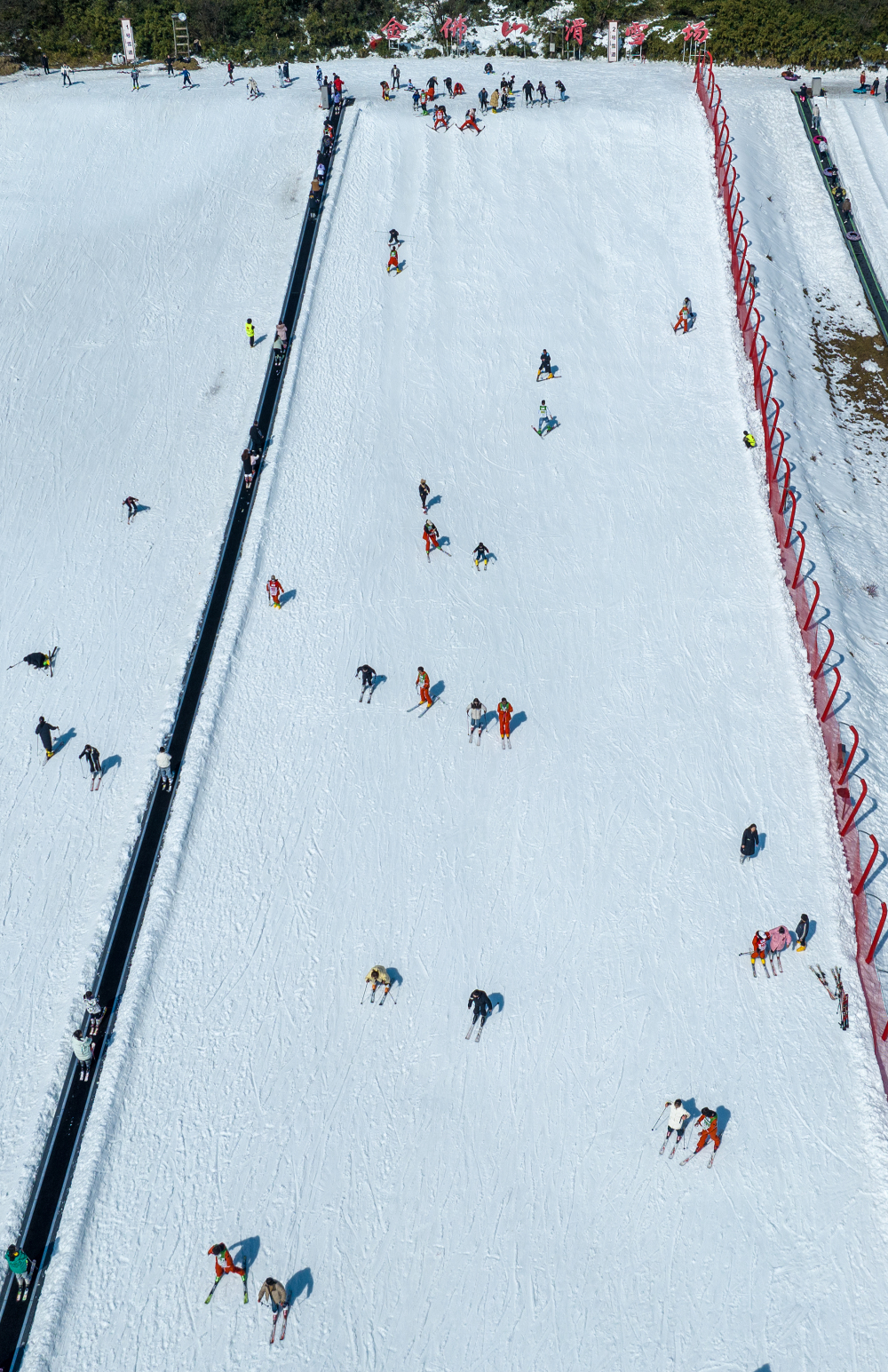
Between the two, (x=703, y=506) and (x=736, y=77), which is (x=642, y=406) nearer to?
(x=703, y=506)

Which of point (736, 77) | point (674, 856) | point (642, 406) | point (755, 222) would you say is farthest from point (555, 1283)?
point (736, 77)

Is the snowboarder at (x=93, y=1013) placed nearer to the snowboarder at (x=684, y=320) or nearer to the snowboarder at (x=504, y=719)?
the snowboarder at (x=504, y=719)

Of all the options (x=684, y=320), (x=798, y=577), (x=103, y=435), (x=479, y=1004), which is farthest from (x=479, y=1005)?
(x=684, y=320)

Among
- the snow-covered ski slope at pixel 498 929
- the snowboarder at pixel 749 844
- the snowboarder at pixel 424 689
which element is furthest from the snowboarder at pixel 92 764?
the snowboarder at pixel 749 844

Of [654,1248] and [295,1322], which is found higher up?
[654,1248]

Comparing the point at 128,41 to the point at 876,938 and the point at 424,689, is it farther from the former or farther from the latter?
the point at 876,938

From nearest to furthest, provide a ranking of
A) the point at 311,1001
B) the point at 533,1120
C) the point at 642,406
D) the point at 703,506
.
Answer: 1. the point at 533,1120
2. the point at 311,1001
3. the point at 703,506
4. the point at 642,406
